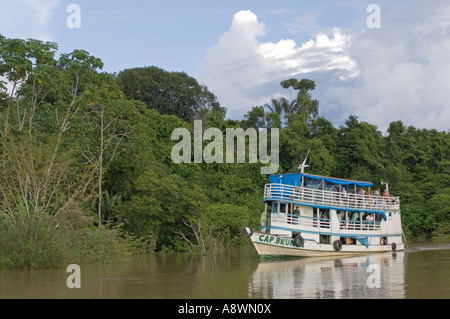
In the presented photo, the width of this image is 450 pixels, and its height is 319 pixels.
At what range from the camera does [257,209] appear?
1422 inches

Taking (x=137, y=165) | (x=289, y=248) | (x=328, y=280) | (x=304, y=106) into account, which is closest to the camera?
(x=328, y=280)

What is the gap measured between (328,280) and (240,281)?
246 centimetres

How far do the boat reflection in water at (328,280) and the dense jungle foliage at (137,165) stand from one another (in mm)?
7425

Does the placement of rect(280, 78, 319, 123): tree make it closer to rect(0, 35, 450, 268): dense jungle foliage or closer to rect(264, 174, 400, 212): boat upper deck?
rect(0, 35, 450, 268): dense jungle foliage

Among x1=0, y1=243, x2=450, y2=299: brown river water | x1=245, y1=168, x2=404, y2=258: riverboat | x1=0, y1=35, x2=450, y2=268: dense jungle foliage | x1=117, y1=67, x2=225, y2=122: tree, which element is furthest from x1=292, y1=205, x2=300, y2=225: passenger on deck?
x1=117, y1=67, x2=225, y2=122: tree

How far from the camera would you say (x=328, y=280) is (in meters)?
15.5

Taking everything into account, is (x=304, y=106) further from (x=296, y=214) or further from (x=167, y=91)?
(x=296, y=214)

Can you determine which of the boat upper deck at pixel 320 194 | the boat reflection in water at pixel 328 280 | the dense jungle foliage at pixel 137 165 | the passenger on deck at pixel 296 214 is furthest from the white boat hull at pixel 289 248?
the dense jungle foliage at pixel 137 165

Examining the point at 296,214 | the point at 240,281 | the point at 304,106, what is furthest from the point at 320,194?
the point at 304,106

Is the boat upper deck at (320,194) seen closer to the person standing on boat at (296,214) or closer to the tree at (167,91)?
the person standing on boat at (296,214)

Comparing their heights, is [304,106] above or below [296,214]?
above
